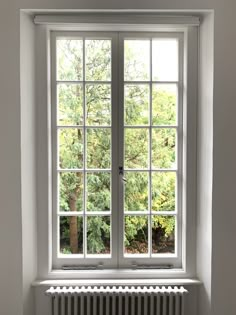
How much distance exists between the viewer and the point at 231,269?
2473 mm

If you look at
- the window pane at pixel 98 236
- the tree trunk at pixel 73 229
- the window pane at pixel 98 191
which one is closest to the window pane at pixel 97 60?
the window pane at pixel 98 191

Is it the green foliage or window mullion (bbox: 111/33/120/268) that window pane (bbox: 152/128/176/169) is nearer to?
the green foliage

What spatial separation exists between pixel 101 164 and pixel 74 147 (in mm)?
220

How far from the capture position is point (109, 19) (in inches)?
99.7

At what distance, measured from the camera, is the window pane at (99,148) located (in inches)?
109

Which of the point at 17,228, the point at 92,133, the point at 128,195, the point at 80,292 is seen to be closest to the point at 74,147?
the point at 92,133

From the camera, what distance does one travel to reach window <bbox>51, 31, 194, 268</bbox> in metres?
2.73

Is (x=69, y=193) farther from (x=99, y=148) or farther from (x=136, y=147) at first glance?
(x=136, y=147)

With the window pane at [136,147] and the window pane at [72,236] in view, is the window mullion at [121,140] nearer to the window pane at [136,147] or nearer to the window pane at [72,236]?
the window pane at [136,147]

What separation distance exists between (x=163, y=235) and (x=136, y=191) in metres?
0.37

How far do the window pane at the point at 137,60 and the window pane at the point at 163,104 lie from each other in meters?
0.12

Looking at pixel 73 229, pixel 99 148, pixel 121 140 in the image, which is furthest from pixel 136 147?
pixel 73 229

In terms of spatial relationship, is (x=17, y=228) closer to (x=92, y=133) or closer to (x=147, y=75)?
(x=92, y=133)

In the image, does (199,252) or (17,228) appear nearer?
(17,228)
